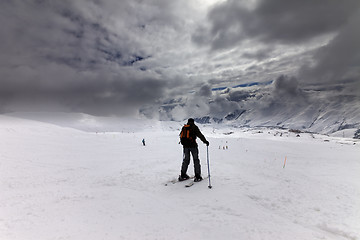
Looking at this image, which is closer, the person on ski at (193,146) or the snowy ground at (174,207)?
the snowy ground at (174,207)

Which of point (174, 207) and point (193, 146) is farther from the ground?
point (193, 146)

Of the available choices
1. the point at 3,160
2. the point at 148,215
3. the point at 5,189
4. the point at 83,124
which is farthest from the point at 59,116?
the point at 148,215

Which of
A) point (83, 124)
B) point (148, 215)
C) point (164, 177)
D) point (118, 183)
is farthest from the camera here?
point (83, 124)

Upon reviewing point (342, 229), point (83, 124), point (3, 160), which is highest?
point (83, 124)

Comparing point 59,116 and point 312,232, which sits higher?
point 59,116

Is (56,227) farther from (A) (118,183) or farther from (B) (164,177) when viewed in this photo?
(B) (164,177)

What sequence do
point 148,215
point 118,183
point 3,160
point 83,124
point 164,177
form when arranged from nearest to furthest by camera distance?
point 148,215 → point 118,183 → point 164,177 → point 3,160 → point 83,124

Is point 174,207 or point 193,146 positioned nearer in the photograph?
point 174,207

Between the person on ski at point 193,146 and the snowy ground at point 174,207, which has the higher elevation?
the person on ski at point 193,146

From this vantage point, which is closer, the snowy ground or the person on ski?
the snowy ground

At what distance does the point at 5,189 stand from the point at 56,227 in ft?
15.8

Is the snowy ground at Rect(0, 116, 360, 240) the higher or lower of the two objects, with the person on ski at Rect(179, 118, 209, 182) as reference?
lower

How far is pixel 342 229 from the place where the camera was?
5.15m

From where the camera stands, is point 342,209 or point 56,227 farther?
point 342,209
